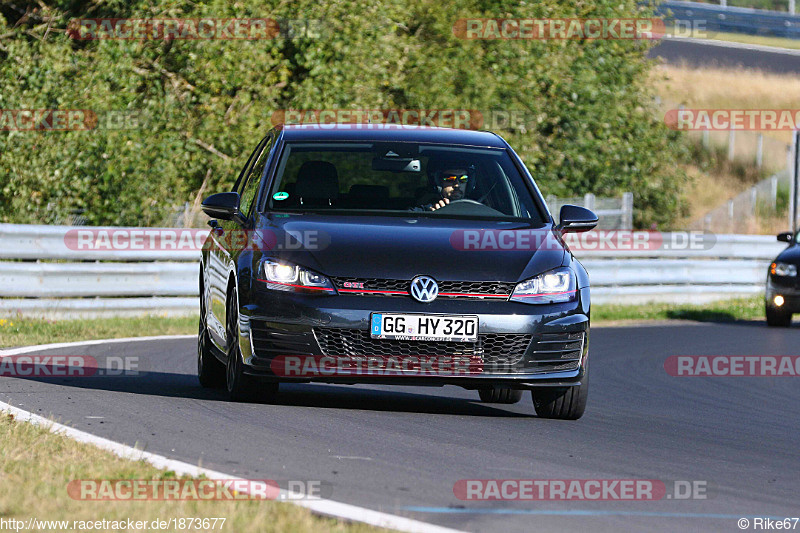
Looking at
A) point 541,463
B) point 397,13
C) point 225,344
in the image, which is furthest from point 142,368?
point 397,13

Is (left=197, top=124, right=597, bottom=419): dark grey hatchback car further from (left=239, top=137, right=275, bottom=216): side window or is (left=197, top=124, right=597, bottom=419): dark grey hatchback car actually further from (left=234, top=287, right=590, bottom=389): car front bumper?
(left=239, top=137, right=275, bottom=216): side window

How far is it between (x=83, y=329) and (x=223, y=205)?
598 centimetres

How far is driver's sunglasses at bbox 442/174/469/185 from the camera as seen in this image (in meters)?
8.96

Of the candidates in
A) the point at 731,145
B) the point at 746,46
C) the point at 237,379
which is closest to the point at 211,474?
the point at 237,379

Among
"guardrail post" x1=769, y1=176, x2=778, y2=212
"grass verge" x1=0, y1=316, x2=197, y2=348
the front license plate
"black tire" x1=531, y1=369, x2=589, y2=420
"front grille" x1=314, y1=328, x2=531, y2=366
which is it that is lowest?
"guardrail post" x1=769, y1=176, x2=778, y2=212

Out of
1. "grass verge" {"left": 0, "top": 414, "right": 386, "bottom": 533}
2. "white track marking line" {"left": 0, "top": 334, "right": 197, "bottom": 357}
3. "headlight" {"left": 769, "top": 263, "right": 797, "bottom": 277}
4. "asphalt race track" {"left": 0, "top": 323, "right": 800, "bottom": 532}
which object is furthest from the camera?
"headlight" {"left": 769, "top": 263, "right": 797, "bottom": 277}

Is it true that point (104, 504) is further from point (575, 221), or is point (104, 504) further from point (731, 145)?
point (731, 145)

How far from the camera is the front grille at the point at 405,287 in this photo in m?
7.73

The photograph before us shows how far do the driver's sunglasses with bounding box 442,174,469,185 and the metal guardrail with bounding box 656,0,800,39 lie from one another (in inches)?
1508

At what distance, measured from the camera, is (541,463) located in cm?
663

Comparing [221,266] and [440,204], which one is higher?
[440,204]

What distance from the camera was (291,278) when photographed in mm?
7840

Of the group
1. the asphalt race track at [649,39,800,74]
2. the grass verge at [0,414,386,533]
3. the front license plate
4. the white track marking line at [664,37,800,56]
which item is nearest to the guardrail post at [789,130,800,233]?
the front license plate

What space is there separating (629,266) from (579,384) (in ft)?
46.2
